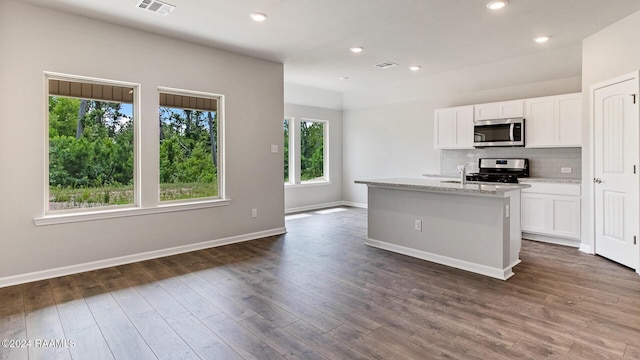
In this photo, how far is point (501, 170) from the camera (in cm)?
581

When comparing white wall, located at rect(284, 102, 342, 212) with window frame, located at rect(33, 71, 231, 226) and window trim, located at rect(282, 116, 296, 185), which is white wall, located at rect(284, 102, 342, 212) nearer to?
window trim, located at rect(282, 116, 296, 185)

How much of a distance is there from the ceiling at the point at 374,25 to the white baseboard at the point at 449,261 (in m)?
2.67

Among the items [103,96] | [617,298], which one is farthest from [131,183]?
[617,298]

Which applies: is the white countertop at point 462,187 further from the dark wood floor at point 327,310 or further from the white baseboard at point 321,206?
the white baseboard at point 321,206

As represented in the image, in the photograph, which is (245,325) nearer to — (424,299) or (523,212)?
(424,299)

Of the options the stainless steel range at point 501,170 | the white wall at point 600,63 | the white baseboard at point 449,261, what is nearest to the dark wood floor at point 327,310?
the white baseboard at point 449,261

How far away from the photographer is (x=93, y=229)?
149 inches

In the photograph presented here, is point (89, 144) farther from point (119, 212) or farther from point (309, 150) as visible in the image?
point (309, 150)

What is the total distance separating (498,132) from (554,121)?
0.77 metres

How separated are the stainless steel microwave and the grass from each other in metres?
4.48

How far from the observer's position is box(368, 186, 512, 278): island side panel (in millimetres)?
3500

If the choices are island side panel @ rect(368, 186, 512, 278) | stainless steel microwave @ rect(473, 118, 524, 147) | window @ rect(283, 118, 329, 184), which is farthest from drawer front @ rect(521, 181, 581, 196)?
window @ rect(283, 118, 329, 184)

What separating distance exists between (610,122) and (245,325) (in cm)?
455

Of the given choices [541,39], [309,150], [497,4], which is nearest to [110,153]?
[497,4]
